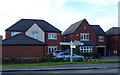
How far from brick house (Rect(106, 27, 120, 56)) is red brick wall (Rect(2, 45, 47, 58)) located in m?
26.4

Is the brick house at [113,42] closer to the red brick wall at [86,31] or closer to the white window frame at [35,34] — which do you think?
the red brick wall at [86,31]

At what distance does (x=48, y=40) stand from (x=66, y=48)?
18.0ft

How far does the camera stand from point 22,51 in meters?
27.8

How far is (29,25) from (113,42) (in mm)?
23021

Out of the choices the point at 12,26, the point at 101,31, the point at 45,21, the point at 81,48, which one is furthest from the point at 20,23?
the point at 101,31

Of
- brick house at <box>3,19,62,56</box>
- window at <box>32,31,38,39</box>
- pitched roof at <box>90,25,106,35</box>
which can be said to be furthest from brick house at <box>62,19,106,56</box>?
window at <box>32,31,38,39</box>

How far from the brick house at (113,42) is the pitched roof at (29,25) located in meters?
17.1

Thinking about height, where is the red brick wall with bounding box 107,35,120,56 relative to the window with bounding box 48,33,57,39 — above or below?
below

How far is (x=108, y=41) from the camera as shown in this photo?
51594mm

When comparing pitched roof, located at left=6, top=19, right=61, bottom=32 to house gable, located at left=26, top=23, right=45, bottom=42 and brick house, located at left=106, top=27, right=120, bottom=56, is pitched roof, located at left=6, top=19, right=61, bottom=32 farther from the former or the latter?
brick house, located at left=106, top=27, right=120, bottom=56

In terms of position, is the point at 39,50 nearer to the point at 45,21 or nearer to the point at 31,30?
the point at 31,30

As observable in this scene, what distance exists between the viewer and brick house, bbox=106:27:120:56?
48.5 meters

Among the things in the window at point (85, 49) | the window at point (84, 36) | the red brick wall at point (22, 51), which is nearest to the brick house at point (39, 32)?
the window at point (85, 49)

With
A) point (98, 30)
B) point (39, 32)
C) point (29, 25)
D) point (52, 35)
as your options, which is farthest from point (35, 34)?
point (98, 30)
